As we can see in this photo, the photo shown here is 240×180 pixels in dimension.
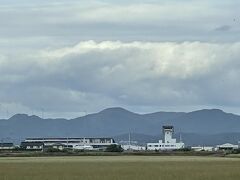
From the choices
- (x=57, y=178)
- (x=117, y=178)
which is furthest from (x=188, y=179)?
(x=57, y=178)

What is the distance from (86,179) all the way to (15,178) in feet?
20.2

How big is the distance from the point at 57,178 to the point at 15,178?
359 cm

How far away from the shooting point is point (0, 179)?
194 feet

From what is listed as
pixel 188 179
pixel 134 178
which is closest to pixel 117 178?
pixel 134 178

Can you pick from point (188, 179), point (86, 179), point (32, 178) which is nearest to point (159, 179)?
point (188, 179)

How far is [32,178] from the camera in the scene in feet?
200

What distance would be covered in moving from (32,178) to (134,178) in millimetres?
8441

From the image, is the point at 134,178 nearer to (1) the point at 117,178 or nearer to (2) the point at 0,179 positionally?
(1) the point at 117,178

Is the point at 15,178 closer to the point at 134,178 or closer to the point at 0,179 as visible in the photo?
the point at 0,179

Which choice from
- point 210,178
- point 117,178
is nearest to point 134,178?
point 117,178

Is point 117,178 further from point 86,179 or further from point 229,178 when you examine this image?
point 229,178

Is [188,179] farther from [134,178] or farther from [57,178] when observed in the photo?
[57,178]

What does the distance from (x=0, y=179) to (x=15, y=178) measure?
175cm

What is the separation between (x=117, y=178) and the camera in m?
60.0
